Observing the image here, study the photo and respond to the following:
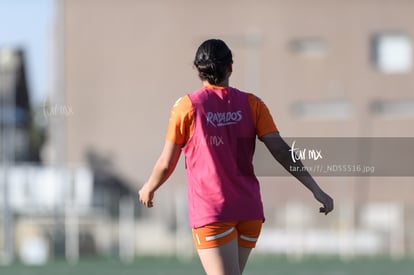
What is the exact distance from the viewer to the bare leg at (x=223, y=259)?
22.2 feet

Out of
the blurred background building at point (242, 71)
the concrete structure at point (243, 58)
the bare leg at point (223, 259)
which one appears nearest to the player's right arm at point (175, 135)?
the bare leg at point (223, 259)

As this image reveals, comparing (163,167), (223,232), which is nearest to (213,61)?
(163,167)

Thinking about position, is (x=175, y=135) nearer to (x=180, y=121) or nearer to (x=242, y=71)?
(x=180, y=121)

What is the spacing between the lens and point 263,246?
28.7m

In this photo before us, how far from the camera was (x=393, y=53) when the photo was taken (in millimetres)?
40344

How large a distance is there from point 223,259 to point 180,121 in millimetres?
805

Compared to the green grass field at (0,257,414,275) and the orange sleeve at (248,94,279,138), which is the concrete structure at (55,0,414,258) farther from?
the orange sleeve at (248,94,279,138)

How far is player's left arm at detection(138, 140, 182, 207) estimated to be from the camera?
6727 millimetres

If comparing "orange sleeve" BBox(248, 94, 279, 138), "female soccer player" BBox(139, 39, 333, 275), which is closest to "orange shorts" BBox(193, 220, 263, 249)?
"female soccer player" BBox(139, 39, 333, 275)

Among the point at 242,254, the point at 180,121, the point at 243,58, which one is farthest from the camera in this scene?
the point at 243,58

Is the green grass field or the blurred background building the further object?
the blurred background building

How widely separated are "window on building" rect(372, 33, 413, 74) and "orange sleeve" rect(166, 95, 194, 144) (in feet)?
109

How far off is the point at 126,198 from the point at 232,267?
77.1 feet

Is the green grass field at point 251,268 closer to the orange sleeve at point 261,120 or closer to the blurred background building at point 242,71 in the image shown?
the blurred background building at point 242,71
